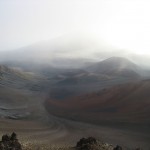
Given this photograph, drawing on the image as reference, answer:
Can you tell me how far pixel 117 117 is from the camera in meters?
72.5

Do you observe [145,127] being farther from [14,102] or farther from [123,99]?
[14,102]

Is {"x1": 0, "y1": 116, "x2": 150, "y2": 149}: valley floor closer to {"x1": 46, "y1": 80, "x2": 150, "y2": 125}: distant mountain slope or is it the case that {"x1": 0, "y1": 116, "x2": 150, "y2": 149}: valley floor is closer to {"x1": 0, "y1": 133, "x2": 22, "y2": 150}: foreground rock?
{"x1": 46, "y1": 80, "x2": 150, "y2": 125}: distant mountain slope

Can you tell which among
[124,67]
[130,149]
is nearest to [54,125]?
[130,149]

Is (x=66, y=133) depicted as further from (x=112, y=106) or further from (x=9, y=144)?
(x=9, y=144)

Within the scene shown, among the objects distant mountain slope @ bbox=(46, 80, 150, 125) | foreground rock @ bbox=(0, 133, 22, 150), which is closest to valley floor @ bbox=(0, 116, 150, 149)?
distant mountain slope @ bbox=(46, 80, 150, 125)

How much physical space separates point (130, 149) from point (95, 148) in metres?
17.6

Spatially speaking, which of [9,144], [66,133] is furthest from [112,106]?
[9,144]

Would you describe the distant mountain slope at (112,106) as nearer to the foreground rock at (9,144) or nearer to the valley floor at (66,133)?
the valley floor at (66,133)

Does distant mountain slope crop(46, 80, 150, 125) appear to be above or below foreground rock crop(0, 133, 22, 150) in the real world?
above

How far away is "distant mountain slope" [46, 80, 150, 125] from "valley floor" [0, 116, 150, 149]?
24.5ft

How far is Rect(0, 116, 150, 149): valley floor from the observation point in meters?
50.0

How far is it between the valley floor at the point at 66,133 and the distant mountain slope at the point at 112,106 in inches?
293

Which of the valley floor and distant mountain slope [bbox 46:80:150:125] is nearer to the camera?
the valley floor

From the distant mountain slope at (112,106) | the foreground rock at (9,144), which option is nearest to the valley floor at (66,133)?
the distant mountain slope at (112,106)
